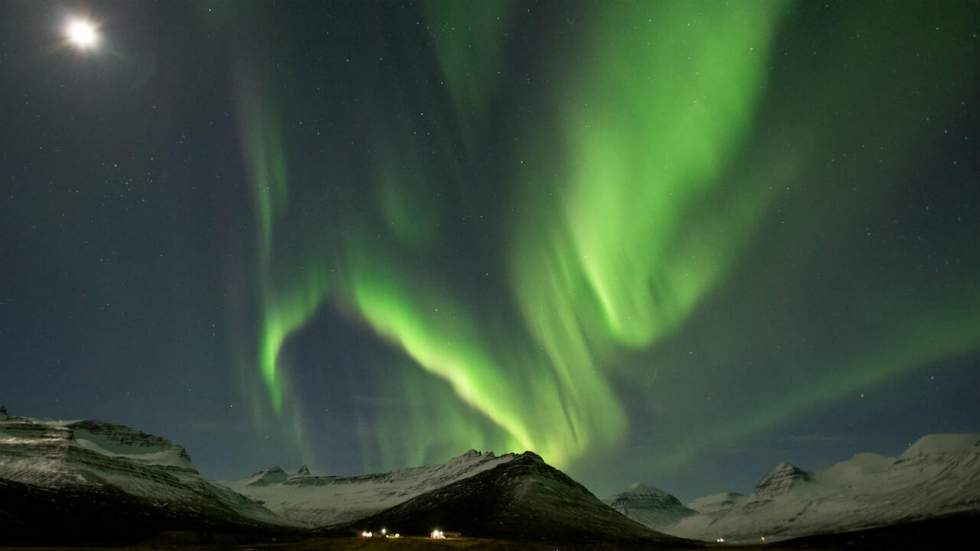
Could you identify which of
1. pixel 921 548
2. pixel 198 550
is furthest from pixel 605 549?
pixel 921 548

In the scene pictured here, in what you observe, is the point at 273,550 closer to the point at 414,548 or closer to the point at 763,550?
the point at 414,548

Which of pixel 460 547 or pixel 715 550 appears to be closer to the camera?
pixel 460 547

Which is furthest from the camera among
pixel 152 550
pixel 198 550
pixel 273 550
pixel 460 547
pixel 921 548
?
pixel 921 548

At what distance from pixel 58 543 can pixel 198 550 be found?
152 meters

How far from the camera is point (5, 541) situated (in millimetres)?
189000

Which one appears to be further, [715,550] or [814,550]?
[715,550]

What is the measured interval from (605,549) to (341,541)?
5396 cm

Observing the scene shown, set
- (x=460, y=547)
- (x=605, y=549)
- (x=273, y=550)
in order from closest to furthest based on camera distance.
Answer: (x=273, y=550) < (x=460, y=547) < (x=605, y=549)

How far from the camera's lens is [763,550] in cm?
8631

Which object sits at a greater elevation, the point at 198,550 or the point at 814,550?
the point at 198,550

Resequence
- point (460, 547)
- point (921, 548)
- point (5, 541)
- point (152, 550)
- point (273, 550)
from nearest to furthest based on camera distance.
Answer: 1. point (273, 550)
2. point (460, 547)
3. point (152, 550)
4. point (921, 548)
5. point (5, 541)

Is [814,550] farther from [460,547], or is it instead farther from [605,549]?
[460,547]

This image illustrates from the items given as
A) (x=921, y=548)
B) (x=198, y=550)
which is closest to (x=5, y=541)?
(x=198, y=550)

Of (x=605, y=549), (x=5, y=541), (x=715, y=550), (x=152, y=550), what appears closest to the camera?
(x=152, y=550)
